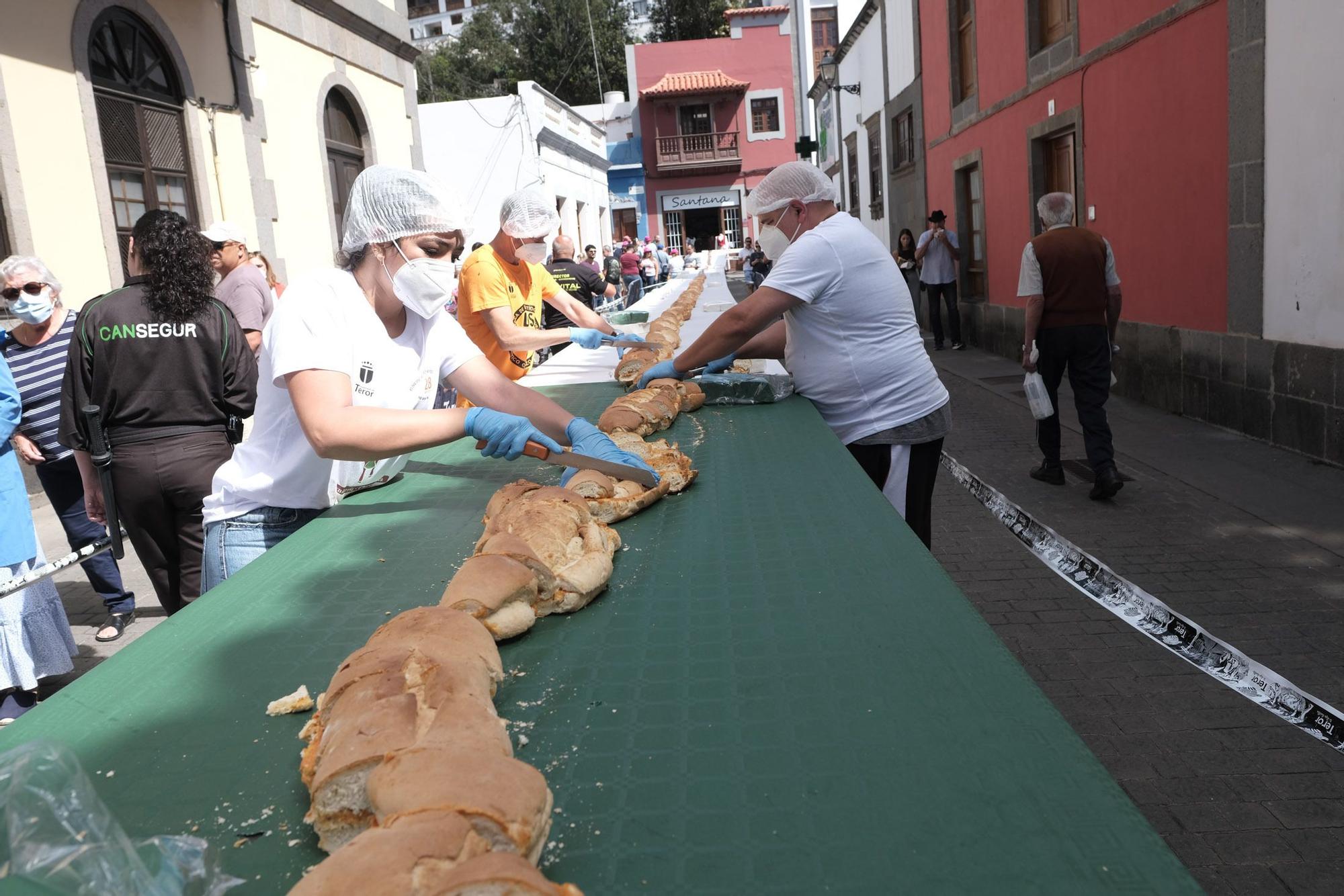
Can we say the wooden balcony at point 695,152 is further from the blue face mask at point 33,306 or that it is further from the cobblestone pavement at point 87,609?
the blue face mask at point 33,306

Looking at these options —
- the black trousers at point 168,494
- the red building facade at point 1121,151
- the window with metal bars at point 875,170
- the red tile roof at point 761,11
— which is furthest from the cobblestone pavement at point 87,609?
the red tile roof at point 761,11

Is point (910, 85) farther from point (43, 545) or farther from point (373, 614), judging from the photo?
point (373, 614)

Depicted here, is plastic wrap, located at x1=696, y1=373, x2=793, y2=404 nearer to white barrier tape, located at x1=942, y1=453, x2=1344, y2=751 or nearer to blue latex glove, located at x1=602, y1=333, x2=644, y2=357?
white barrier tape, located at x1=942, y1=453, x2=1344, y2=751

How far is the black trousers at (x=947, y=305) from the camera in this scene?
14984 millimetres

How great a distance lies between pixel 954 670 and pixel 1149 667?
295 cm

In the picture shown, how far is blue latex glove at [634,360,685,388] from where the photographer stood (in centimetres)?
407

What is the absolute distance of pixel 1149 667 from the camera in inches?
156

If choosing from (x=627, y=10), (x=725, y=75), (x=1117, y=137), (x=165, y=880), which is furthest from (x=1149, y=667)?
(x=627, y=10)

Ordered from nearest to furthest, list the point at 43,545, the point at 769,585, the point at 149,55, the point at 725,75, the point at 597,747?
1. the point at 597,747
2. the point at 769,585
3. the point at 43,545
4. the point at 149,55
5. the point at 725,75

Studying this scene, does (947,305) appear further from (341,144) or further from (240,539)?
(240,539)

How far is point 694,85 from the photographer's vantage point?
1736 inches

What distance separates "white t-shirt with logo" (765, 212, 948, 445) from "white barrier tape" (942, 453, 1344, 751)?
616 mm

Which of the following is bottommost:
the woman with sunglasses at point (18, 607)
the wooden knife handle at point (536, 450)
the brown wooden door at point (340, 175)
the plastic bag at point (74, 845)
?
the woman with sunglasses at point (18, 607)

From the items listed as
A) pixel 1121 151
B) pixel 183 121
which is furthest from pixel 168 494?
pixel 1121 151
